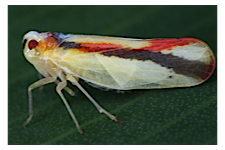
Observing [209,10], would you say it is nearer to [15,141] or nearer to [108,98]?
[108,98]

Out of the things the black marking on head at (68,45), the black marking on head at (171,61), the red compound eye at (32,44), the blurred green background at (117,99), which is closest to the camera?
the blurred green background at (117,99)

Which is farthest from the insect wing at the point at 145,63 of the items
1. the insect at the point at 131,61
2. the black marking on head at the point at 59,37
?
the black marking on head at the point at 59,37

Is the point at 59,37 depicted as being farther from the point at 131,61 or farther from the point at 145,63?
the point at 145,63

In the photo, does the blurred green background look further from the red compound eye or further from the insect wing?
the red compound eye

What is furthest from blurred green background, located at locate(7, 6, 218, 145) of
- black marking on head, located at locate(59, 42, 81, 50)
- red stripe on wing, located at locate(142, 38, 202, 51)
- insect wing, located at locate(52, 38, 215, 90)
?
black marking on head, located at locate(59, 42, 81, 50)

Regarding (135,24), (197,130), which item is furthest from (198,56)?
(135,24)

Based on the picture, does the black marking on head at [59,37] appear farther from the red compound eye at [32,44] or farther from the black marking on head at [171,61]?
the black marking on head at [171,61]
